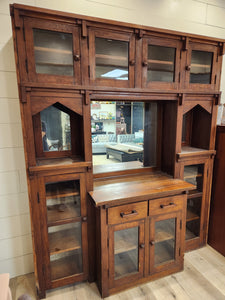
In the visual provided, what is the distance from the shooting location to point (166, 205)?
1725mm

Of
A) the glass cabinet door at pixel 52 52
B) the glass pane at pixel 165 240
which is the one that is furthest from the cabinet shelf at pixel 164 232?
the glass cabinet door at pixel 52 52

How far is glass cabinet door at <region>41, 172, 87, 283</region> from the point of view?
1.64m

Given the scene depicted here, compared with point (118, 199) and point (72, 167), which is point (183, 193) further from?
point (72, 167)

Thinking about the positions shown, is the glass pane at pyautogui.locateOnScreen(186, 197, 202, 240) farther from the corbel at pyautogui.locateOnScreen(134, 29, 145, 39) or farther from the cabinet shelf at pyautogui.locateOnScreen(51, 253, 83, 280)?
the corbel at pyautogui.locateOnScreen(134, 29, 145, 39)

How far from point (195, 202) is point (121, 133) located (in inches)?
45.8

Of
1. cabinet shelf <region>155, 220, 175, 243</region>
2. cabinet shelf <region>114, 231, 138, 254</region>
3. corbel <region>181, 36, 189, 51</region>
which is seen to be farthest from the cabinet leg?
corbel <region>181, 36, 189, 51</region>

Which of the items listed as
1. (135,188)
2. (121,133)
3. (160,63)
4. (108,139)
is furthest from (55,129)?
(160,63)

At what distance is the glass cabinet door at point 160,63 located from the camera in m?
1.67

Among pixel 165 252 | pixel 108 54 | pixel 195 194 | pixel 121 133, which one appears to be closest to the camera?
pixel 108 54

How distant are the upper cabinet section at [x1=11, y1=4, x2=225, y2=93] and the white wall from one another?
1.32 ft

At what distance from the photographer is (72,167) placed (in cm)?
158

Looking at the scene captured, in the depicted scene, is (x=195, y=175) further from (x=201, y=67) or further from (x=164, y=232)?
(x=201, y=67)

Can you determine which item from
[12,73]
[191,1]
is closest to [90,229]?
[12,73]

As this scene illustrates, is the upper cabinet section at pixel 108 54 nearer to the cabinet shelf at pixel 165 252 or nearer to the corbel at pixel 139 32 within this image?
the corbel at pixel 139 32
